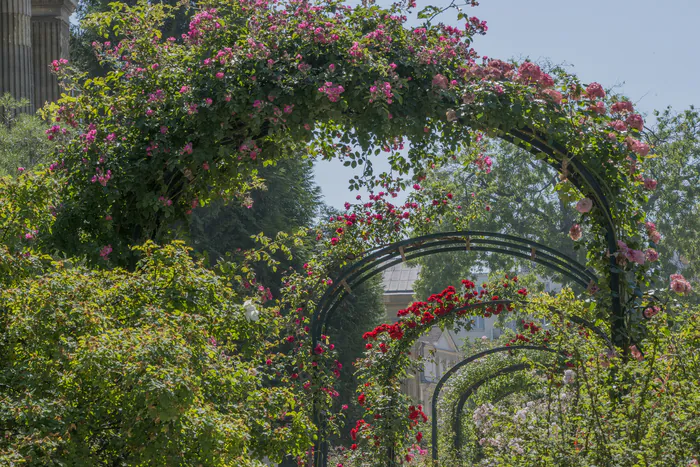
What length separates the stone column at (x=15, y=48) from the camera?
12000 mm


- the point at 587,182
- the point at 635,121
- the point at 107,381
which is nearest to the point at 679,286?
the point at 587,182

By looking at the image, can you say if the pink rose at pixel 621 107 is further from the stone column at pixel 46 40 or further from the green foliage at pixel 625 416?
the stone column at pixel 46 40

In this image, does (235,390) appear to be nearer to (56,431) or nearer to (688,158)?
(56,431)

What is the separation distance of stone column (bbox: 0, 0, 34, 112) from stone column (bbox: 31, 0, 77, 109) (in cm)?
162

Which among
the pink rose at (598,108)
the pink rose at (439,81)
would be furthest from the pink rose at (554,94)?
the pink rose at (439,81)

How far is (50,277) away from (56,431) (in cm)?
79

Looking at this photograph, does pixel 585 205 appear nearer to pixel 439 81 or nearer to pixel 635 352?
pixel 635 352

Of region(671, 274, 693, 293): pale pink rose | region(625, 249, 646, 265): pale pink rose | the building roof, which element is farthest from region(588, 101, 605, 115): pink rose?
the building roof

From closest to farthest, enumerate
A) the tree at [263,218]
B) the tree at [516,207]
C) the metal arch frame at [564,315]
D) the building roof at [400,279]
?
the metal arch frame at [564,315], the tree at [263,218], the tree at [516,207], the building roof at [400,279]

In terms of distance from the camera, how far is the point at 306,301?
7637 millimetres

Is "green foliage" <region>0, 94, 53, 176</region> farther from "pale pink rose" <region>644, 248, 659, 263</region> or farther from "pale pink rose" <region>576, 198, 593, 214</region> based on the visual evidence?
"pale pink rose" <region>644, 248, 659, 263</region>

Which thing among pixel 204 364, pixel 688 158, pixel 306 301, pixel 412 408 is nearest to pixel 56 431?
pixel 204 364

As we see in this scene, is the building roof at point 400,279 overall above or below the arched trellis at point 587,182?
above

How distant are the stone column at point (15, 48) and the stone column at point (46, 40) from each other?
5.32 ft
